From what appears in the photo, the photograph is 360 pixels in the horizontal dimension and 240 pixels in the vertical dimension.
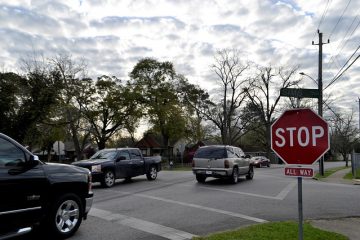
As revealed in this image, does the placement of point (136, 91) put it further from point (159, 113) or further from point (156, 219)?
point (156, 219)

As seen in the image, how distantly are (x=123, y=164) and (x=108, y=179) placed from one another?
4.48 ft

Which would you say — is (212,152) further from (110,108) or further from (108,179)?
(110,108)

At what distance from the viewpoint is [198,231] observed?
26.5 ft

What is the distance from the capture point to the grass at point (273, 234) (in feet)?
23.1

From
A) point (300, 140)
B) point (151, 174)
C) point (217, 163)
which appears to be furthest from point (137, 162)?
point (300, 140)

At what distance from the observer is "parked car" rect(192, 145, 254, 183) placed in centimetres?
1793

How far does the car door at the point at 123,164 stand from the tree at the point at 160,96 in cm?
3806

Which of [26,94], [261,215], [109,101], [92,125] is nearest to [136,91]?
[109,101]

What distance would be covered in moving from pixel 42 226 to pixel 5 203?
109cm

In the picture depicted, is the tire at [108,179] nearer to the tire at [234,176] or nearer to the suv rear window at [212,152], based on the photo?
the suv rear window at [212,152]

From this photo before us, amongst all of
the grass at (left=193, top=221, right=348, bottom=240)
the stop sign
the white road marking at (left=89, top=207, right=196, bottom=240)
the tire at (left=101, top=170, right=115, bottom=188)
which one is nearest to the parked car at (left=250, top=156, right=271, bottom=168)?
the tire at (left=101, top=170, right=115, bottom=188)

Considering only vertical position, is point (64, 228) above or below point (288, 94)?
below

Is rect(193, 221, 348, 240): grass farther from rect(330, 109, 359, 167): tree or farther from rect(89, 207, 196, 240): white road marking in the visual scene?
rect(330, 109, 359, 167): tree

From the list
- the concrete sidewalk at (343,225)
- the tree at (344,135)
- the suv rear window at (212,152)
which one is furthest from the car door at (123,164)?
the tree at (344,135)
